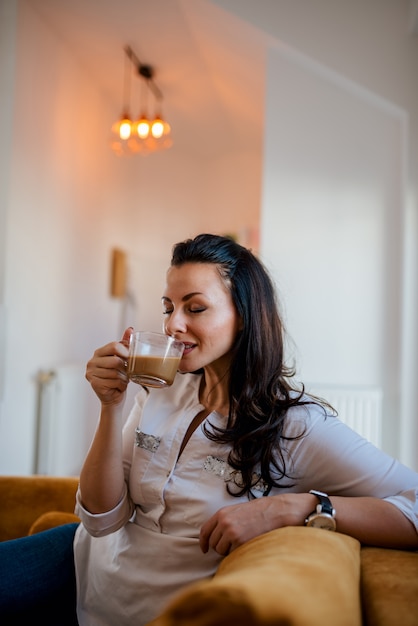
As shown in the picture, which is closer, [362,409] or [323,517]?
[323,517]

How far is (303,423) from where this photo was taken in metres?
1.23

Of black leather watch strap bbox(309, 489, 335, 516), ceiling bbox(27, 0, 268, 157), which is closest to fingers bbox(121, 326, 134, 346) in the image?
black leather watch strap bbox(309, 489, 335, 516)

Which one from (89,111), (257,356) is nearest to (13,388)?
(89,111)

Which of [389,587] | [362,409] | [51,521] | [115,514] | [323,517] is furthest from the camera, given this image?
[362,409]

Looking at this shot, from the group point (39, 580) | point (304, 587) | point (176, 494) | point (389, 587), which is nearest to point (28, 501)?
point (39, 580)

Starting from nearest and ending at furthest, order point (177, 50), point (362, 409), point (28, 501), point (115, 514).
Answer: point (115, 514), point (28, 501), point (362, 409), point (177, 50)

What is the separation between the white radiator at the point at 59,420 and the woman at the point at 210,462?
269 cm

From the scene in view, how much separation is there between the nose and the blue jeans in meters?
0.58

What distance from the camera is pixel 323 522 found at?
1046mm

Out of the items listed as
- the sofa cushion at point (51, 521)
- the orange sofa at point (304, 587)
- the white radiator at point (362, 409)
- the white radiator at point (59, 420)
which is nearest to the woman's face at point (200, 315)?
the orange sofa at point (304, 587)

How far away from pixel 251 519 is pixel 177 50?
3.69 m

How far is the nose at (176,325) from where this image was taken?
130 centimetres

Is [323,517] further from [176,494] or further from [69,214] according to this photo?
[69,214]

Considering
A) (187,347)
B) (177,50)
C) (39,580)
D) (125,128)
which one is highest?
(177,50)
